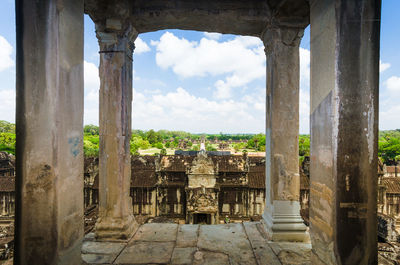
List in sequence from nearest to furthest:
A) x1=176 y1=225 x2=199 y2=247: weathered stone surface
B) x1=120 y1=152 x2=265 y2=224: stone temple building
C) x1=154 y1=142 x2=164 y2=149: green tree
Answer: x1=176 y1=225 x2=199 y2=247: weathered stone surface → x1=120 y1=152 x2=265 y2=224: stone temple building → x1=154 y1=142 x2=164 y2=149: green tree

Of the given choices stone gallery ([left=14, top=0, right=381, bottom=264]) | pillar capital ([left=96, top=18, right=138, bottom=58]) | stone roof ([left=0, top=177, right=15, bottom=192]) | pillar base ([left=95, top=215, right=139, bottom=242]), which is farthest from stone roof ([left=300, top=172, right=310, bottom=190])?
stone roof ([left=0, top=177, right=15, bottom=192])

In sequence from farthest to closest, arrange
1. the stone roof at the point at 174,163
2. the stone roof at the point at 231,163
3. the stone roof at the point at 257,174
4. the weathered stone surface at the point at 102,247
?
the stone roof at the point at 174,163 → the stone roof at the point at 231,163 → the stone roof at the point at 257,174 → the weathered stone surface at the point at 102,247

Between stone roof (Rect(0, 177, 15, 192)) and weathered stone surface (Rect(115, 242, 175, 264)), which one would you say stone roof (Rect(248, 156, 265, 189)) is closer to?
weathered stone surface (Rect(115, 242, 175, 264))

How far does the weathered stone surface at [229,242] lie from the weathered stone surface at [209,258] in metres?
0.08

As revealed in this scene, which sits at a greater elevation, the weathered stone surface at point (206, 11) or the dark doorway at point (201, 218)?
the weathered stone surface at point (206, 11)

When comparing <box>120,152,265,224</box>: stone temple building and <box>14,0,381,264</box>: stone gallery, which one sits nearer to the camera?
<box>14,0,381,264</box>: stone gallery

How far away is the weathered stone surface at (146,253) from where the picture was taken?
289cm

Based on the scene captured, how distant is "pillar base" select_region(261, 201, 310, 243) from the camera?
3484mm

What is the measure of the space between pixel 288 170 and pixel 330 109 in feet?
6.32

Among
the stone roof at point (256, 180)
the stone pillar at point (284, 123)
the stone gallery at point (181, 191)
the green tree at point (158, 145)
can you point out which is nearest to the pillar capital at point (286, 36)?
the stone pillar at point (284, 123)

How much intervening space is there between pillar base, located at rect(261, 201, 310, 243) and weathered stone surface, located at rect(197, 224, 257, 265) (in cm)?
49

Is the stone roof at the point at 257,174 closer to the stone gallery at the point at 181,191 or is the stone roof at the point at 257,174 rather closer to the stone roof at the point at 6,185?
the stone gallery at the point at 181,191

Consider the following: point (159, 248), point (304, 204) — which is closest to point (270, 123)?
point (159, 248)

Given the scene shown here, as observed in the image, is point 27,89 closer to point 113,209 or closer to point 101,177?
point 101,177
